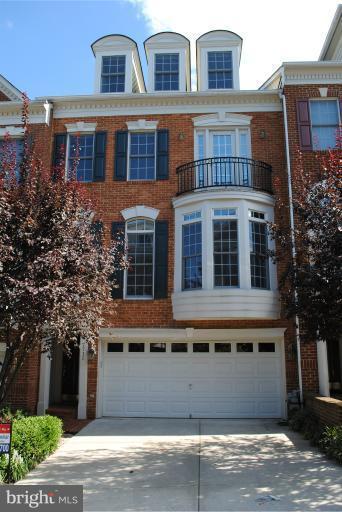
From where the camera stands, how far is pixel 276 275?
12.7 meters

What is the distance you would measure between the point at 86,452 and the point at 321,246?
609 centimetres

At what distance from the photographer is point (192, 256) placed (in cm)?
1279

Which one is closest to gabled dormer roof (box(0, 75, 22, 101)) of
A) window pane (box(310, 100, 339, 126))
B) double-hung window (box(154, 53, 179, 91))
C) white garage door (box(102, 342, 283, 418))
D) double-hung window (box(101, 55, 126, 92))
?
double-hung window (box(101, 55, 126, 92))

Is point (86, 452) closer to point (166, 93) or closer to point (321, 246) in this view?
point (321, 246)

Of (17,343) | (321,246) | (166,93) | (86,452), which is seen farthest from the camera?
(166,93)

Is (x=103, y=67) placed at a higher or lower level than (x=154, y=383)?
higher

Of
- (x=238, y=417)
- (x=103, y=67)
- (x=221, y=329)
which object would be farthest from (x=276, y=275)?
(x=103, y=67)

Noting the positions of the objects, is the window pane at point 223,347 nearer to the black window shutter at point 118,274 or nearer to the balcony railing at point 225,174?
the black window shutter at point 118,274

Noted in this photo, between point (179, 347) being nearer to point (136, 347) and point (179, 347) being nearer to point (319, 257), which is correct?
point (136, 347)

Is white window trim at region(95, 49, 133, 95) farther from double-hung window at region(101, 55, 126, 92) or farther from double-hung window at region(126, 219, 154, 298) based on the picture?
double-hung window at region(126, 219, 154, 298)

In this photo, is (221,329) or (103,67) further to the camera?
(103,67)

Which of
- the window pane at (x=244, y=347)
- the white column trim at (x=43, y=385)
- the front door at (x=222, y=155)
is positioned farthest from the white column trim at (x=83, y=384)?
the front door at (x=222, y=155)

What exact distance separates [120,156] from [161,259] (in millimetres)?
3523

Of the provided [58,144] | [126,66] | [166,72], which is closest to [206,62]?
[166,72]
